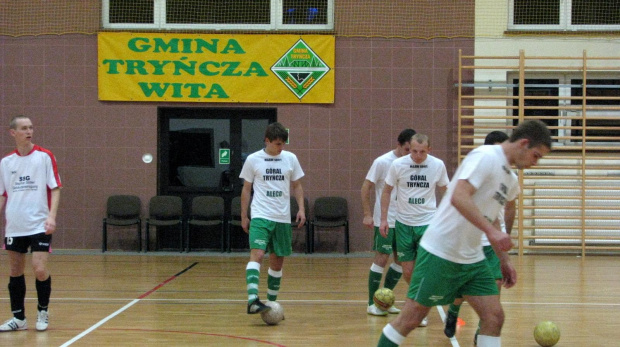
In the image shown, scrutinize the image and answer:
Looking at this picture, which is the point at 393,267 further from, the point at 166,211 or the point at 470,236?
the point at 166,211

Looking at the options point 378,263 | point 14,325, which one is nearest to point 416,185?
point 378,263

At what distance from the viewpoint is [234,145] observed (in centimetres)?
1326

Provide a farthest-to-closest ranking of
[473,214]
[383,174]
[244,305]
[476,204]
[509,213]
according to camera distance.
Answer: [244,305]
[383,174]
[509,213]
[476,204]
[473,214]

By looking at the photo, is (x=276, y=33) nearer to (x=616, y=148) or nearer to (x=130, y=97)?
(x=130, y=97)

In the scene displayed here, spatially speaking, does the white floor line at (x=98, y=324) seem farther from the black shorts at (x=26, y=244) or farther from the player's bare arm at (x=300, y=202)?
the player's bare arm at (x=300, y=202)

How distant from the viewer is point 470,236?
3.99 m

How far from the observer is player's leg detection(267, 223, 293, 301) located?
6754mm

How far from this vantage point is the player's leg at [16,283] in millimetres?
6113

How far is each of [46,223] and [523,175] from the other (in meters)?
8.88

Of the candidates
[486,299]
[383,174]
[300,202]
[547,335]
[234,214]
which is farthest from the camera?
[234,214]

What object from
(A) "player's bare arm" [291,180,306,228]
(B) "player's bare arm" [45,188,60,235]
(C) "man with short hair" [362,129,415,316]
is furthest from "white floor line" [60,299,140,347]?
(C) "man with short hair" [362,129,415,316]

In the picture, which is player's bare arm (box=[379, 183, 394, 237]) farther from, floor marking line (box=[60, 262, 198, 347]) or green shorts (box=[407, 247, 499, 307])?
floor marking line (box=[60, 262, 198, 347])

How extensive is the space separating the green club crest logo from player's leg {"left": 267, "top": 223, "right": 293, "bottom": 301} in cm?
647

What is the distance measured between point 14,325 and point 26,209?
101 cm
